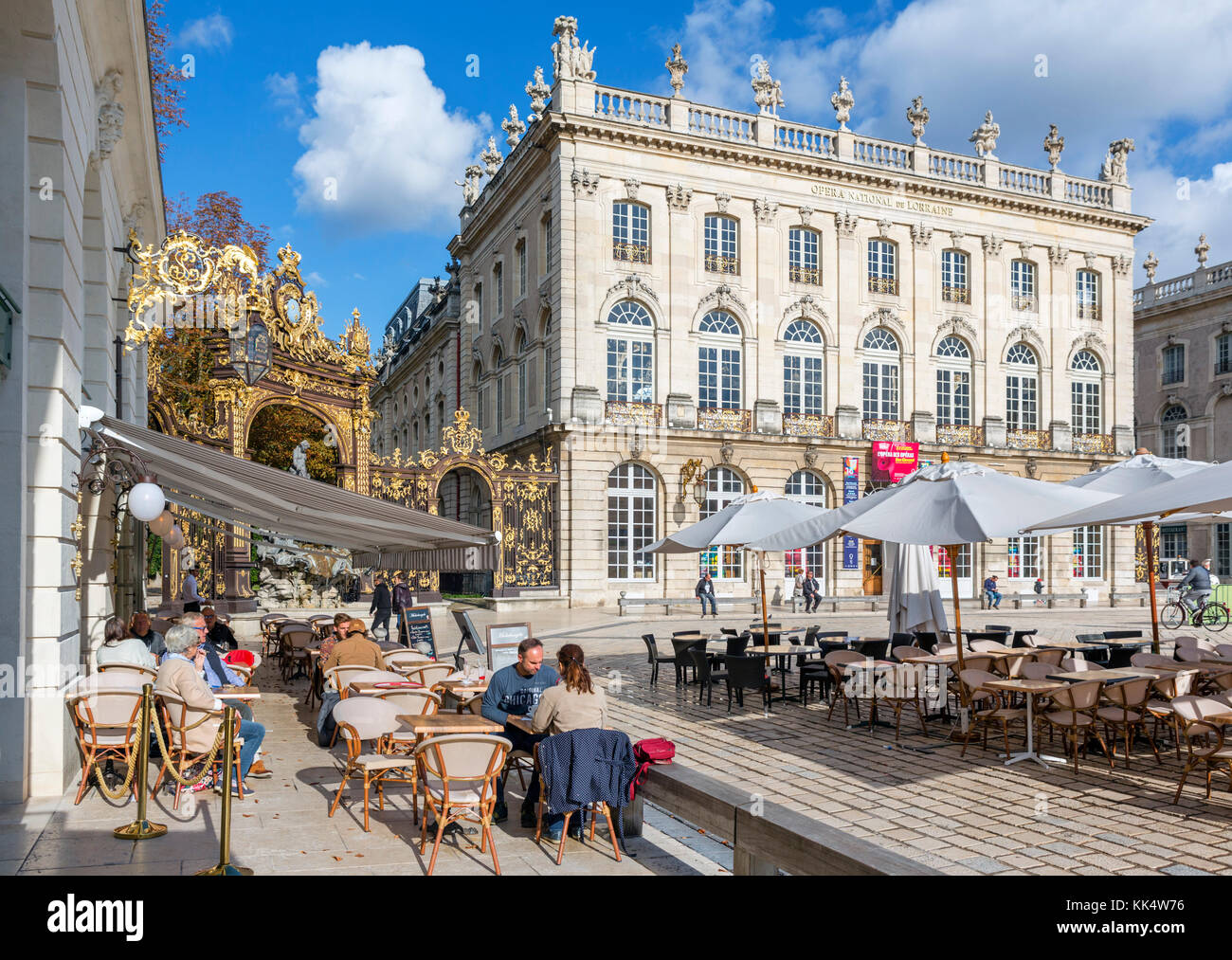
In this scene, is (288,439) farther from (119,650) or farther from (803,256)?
(119,650)

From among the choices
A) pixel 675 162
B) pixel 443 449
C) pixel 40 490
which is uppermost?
pixel 675 162

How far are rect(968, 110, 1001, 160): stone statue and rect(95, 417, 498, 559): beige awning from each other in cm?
3002

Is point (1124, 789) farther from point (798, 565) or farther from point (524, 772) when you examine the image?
point (798, 565)

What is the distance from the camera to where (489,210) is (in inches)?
1342

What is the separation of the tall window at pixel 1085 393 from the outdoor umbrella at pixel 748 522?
2648 centimetres

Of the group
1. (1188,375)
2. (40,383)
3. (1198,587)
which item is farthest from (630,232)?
(1188,375)

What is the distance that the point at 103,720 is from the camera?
691 cm

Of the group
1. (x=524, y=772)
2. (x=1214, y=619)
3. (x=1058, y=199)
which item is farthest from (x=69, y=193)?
(x=1058, y=199)

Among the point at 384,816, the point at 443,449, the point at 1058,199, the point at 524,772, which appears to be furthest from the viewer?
the point at 1058,199

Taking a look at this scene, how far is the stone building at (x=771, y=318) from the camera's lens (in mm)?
27969

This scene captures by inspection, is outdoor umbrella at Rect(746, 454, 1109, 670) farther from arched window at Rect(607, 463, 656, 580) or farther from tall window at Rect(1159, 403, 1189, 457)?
tall window at Rect(1159, 403, 1189, 457)

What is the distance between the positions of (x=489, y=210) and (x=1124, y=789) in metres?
30.5

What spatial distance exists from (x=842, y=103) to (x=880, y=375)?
29.2ft

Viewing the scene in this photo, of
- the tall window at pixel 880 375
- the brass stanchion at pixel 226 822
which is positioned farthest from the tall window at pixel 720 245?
the brass stanchion at pixel 226 822
